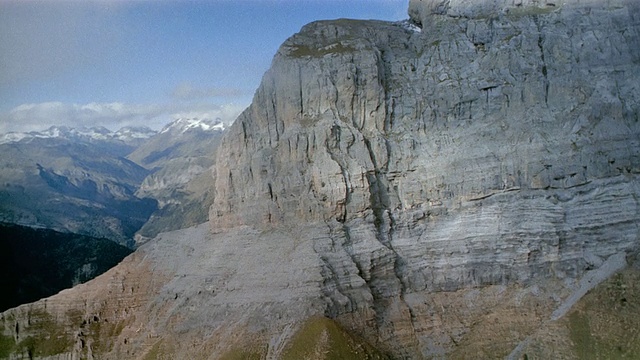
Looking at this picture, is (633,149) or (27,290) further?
(27,290)

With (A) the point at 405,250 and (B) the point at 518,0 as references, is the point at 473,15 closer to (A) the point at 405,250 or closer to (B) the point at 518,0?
(B) the point at 518,0

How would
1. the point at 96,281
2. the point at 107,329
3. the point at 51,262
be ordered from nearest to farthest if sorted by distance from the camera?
the point at 107,329 → the point at 96,281 → the point at 51,262

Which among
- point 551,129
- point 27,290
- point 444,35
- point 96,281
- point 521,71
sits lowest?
point 27,290

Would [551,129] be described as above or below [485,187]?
above

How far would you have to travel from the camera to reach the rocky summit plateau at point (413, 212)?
195ft

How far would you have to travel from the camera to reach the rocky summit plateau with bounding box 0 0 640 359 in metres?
59.4

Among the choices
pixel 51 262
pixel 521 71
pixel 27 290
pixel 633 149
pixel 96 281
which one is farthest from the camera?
pixel 51 262

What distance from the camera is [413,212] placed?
67.4 meters

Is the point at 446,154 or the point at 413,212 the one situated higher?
the point at 446,154

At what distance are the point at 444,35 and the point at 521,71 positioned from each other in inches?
420

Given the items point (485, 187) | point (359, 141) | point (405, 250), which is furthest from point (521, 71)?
point (405, 250)

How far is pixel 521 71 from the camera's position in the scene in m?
68.1

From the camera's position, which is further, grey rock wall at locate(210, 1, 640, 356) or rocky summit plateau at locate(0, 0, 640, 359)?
grey rock wall at locate(210, 1, 640, 356)

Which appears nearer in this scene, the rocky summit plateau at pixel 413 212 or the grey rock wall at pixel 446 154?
the rocky summit plateau at pixel 413 212
